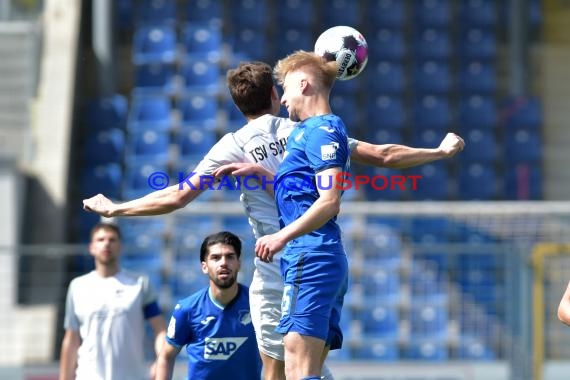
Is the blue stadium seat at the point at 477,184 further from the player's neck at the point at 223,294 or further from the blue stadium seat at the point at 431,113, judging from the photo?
the player's neck at the point at 223,294

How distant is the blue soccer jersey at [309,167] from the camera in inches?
220

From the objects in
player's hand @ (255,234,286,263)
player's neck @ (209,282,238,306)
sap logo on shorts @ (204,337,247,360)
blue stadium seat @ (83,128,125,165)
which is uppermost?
blue stadium seat @ (83,128,125,165)

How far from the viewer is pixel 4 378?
1194 cm

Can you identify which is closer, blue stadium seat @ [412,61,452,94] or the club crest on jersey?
the club crest on jersey

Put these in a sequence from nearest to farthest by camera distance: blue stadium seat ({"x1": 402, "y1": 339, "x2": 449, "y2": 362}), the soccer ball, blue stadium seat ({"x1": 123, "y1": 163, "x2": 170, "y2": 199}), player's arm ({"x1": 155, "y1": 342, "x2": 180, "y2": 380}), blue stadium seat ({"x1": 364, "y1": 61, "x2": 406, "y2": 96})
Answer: the soccer ball < player's arm ({"x1": 155, "y1": 342, "x2": 180, "y2": 380}) < blue stadium seat ({"x1": 402, "y1": 339, "x2": 449, "y2": 362}) < blue stadium seat ({"x1": 123, "y1": 163, "x2": 170, "y2": 199}) < blue stadium seat ({"x1": 364, "y1": 61, "x2": 406, "y2": 96})

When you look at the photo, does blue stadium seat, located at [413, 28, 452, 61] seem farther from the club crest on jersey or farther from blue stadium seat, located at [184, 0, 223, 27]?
the club crest on jersey

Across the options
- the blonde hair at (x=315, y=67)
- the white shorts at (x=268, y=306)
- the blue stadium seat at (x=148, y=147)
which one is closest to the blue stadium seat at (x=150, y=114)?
the blue stadium seat at (x=148, y=147)

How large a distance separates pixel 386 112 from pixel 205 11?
120 inches

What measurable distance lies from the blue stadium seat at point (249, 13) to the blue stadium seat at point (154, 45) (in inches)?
36.1

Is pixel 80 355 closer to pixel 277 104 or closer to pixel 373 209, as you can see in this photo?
pixel 277 104

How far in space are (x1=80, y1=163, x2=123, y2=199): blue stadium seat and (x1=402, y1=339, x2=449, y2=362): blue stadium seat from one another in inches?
184

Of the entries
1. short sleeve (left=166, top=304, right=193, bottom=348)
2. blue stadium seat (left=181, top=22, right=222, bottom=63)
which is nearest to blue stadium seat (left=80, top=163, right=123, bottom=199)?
blue stadium seat (left=181, top=22, right=222, bottom=63)

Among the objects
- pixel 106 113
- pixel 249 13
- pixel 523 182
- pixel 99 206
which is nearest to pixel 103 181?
pixel 106 113

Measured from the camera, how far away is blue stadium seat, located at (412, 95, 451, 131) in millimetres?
16672
